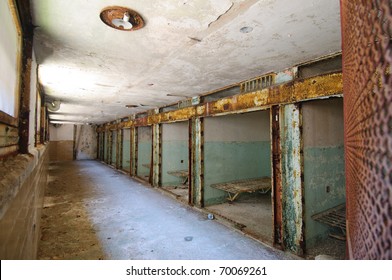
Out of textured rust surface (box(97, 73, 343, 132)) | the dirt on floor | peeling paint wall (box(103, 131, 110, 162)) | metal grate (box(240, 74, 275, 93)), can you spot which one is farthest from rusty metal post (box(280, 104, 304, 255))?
peeling paint wall (box(103, 131, 110, 162))

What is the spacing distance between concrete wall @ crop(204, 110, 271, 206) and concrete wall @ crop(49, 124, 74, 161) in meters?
16.1

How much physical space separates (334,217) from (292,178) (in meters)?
0.90

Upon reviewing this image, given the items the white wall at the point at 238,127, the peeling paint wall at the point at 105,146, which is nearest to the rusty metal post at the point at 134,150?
the white wall at the point at 238,127

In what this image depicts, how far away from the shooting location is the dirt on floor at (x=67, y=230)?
3.44 meters

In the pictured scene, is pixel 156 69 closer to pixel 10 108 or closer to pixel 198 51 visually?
pixel 198 51

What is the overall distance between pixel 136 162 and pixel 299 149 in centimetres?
797

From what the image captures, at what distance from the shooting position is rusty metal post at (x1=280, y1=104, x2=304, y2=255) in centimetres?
336

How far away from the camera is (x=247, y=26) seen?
7.57ft

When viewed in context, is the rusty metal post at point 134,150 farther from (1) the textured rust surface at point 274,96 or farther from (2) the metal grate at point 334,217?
(2) the metal grate at point 334,217

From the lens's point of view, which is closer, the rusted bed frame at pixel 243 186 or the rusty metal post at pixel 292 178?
the rusty metal post at pixel 292 178

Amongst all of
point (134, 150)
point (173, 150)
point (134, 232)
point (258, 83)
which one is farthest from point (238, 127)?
point (134, 150)

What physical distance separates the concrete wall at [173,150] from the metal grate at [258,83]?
4.15m

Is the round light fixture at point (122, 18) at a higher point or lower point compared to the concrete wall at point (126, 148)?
higher

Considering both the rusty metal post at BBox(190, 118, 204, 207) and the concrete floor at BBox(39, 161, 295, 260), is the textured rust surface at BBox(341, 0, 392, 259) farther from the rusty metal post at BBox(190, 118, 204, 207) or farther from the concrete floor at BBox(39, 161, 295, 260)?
the rusty metal post at BBox(190, 118, 204, 207)
